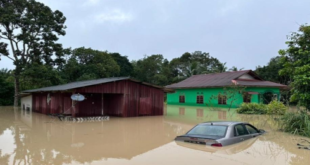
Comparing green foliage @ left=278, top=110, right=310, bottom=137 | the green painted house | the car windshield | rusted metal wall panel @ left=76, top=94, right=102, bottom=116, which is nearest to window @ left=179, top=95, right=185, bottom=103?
the green painted house

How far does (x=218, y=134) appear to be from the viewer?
8180 millimetres

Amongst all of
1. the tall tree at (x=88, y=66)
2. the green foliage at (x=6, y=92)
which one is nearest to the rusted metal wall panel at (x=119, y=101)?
the green foliage at (x=6, y=92)

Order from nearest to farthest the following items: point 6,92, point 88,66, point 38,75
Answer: point 38,75
point 6,92
point 88,66

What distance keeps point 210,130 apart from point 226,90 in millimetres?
20648

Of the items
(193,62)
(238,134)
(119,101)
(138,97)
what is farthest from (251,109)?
(193,62)

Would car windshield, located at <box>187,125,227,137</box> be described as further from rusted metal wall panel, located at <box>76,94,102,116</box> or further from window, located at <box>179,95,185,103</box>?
window, located at <box>179,95,185,103</box>

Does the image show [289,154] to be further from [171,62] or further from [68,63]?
[171,62]

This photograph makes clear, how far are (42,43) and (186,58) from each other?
33.6 meters

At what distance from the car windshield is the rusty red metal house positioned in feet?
37.7

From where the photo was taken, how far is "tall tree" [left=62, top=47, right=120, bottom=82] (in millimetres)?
40562

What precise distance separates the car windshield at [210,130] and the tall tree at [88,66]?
32.2 metres

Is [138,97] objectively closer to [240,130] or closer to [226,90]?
[226,90]

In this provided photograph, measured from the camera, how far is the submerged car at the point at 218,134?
25.8ft

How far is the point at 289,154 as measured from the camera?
8086 mm
